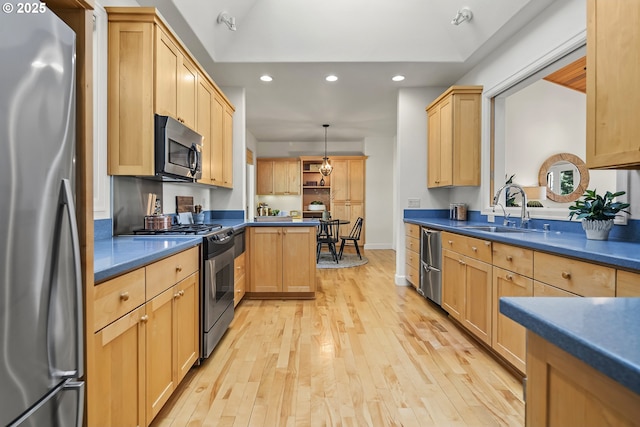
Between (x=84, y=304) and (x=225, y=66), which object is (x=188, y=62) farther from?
(x=84, y=304)

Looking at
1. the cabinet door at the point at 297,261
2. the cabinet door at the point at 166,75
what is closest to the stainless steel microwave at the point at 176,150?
the cabinet door at the point at 166,75

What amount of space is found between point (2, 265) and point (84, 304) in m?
0.33

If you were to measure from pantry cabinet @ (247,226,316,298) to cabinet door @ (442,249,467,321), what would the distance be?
1.41 metres

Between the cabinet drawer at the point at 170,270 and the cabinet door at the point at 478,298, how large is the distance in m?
2.06

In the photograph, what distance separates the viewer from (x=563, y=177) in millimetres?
3645

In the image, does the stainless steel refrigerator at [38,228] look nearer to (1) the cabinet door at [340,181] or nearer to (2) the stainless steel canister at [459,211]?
(2) the stainless steel canister at [459,211]

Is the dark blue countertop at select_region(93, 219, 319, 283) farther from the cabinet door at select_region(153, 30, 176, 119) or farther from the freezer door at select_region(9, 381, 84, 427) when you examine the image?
the cabinet door at select_region(153, 30, 176, 119)

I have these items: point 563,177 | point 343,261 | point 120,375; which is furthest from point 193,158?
point 343,261

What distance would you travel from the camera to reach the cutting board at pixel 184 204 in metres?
3.27

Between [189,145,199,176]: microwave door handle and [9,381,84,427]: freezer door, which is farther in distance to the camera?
[189,145,199,176]: microwave door handle

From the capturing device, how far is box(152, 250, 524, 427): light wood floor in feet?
5.66

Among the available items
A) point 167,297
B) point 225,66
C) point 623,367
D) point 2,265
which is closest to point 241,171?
point 225,66

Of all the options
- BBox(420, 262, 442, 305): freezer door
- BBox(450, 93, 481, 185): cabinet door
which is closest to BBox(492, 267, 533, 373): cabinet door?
BBox(420, 262, 442, 305): freezer door

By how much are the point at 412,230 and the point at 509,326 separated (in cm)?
209
